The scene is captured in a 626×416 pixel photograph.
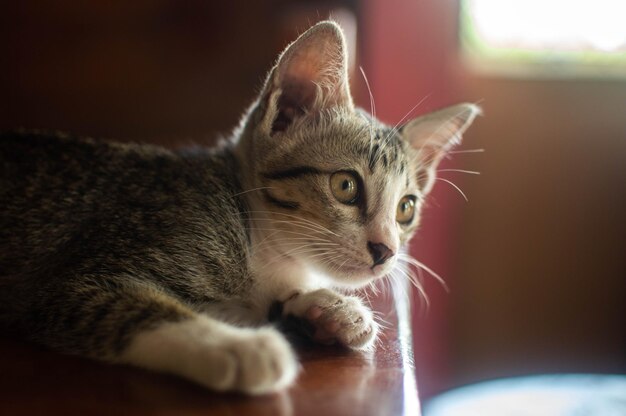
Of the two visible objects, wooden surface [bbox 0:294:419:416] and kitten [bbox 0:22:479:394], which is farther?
kitten [bbox 0:22:479:394]

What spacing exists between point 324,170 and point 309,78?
21 cm

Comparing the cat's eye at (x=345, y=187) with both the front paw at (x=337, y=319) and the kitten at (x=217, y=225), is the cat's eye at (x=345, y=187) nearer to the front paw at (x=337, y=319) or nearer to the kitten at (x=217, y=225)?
the kitten at (x=217, y=225)

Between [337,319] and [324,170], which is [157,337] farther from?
[324,170]

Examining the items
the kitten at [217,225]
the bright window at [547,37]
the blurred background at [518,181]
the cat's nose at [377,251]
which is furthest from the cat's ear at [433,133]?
the bright window at [547,37]

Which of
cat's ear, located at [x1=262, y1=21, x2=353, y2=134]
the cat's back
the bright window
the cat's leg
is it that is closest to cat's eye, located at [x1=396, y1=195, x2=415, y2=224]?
cat's ear, located at [x1=262, y1=21, x2=353, y2=134]

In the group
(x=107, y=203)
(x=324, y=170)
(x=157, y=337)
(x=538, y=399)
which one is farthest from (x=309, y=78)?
(x=538, y=399)

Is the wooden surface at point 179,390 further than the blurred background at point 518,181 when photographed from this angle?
No

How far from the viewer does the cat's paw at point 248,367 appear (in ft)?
2.51

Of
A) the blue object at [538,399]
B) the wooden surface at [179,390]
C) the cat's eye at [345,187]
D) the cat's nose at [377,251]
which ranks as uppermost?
the cat's eye at [345,187]

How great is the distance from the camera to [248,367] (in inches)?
30.4

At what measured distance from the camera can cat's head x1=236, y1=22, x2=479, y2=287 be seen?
1157 mm

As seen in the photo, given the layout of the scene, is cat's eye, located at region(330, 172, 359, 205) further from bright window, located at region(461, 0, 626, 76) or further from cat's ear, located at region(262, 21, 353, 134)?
bright window, located at region(461, 0, 626, 76)

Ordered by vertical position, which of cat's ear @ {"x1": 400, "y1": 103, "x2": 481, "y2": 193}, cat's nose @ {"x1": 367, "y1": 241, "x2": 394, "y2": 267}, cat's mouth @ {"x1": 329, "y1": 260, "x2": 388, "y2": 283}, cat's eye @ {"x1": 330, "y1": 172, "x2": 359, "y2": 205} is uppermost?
cat's ear @ {"x1": 400, "y1": 103, "x2": 481, "y2": 193}

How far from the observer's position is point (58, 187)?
1.21m
